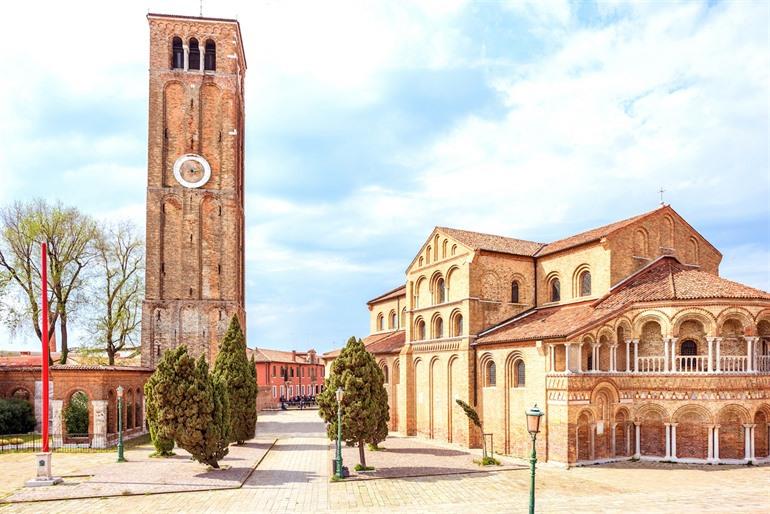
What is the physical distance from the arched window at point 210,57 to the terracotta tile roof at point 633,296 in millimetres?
31999

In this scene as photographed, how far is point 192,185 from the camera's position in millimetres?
44875

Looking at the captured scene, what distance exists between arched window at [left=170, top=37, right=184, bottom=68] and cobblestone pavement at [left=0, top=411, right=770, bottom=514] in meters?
34.2

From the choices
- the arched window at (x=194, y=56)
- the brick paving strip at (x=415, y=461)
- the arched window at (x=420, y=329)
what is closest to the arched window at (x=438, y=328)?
the arched window at (x=420, y=329)

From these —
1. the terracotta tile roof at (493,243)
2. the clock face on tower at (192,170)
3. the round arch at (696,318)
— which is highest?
the clock face on tower at (192,170)

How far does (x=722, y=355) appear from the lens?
87.1 feet

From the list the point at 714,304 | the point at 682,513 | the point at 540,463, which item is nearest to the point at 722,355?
the point at 714,304

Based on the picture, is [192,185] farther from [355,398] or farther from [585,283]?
[585,283]

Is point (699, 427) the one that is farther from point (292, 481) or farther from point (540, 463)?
point (292, 481)

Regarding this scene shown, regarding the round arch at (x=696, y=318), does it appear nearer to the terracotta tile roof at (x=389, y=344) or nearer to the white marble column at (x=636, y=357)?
the white marble column at (x=636, y=357)

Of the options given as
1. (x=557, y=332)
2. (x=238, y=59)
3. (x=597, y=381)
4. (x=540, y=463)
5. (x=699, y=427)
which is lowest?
(x=540, y=463)

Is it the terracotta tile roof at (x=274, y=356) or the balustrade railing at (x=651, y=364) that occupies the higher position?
the balustrade railing at (x=651, y=364)

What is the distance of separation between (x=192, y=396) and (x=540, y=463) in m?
15.9

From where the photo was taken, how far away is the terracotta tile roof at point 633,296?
26328mm

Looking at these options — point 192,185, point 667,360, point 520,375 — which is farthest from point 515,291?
point 192,185
